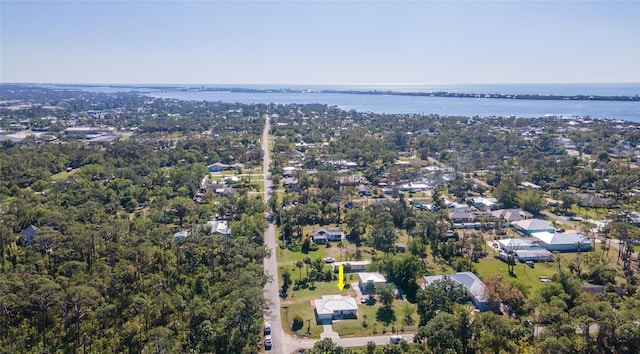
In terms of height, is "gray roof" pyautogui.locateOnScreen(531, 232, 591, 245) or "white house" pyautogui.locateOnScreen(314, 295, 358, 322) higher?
"gray roof" pyautogui.locateOnScreen(531, 232, 591, 245)

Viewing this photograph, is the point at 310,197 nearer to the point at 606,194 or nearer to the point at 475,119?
the point at 606,194

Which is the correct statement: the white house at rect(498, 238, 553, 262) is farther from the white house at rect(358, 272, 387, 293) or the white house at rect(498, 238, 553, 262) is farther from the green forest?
the white house at rect(358, 272, 387, 293)

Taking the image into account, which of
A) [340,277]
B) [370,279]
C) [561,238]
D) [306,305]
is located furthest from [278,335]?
[561,238]

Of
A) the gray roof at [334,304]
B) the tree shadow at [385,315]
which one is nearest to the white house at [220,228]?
the gray roof at [334,304]

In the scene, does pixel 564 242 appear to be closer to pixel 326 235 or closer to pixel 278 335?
pixel 326 235

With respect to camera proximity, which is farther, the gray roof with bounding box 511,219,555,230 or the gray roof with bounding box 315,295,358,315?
the gray roof with bounding box 511,219,555,230

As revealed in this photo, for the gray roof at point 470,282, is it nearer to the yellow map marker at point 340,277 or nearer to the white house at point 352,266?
the white house at point 352,266

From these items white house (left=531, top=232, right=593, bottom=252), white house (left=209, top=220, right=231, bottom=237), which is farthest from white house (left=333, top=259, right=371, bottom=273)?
white house (left=531, top=232, right=593, bottom=252)
